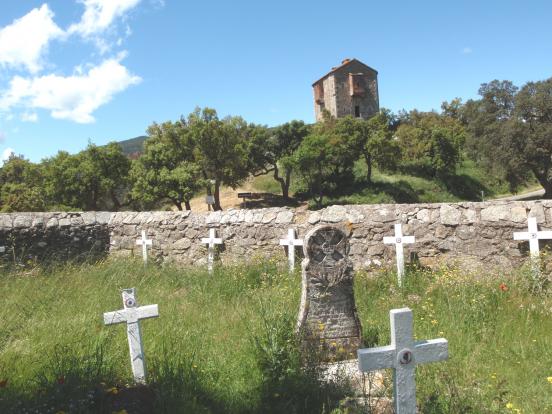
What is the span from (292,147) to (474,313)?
30468 millimetres

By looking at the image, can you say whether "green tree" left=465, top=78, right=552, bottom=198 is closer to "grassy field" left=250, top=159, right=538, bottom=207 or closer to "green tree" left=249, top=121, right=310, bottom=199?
"grassy field" left=250, top=159, right=538, bottom=207

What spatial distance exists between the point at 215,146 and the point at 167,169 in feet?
10.7

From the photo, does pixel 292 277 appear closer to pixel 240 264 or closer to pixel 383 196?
pixel 240 264

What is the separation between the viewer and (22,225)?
889cm

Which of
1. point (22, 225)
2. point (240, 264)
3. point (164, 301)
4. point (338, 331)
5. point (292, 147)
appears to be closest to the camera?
point (338, 331)

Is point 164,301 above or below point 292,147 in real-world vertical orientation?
below

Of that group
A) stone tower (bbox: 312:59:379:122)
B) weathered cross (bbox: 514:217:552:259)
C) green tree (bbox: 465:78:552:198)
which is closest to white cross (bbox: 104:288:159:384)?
weathered cross (bbox: 514:217:552:259)

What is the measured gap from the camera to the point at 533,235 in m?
5.87

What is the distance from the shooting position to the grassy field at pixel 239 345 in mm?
3168

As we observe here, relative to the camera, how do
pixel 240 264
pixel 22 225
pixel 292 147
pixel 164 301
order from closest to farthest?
pixel 164 301, pixel 240 264, pixel 22 225, pixel 292 147

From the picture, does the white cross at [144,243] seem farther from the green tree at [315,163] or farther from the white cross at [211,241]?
the green tree at [315,163]

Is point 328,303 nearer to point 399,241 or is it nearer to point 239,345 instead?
point 239,345

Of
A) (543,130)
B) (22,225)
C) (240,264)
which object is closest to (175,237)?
(240,264)

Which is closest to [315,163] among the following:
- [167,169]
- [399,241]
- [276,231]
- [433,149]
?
[167,169]
